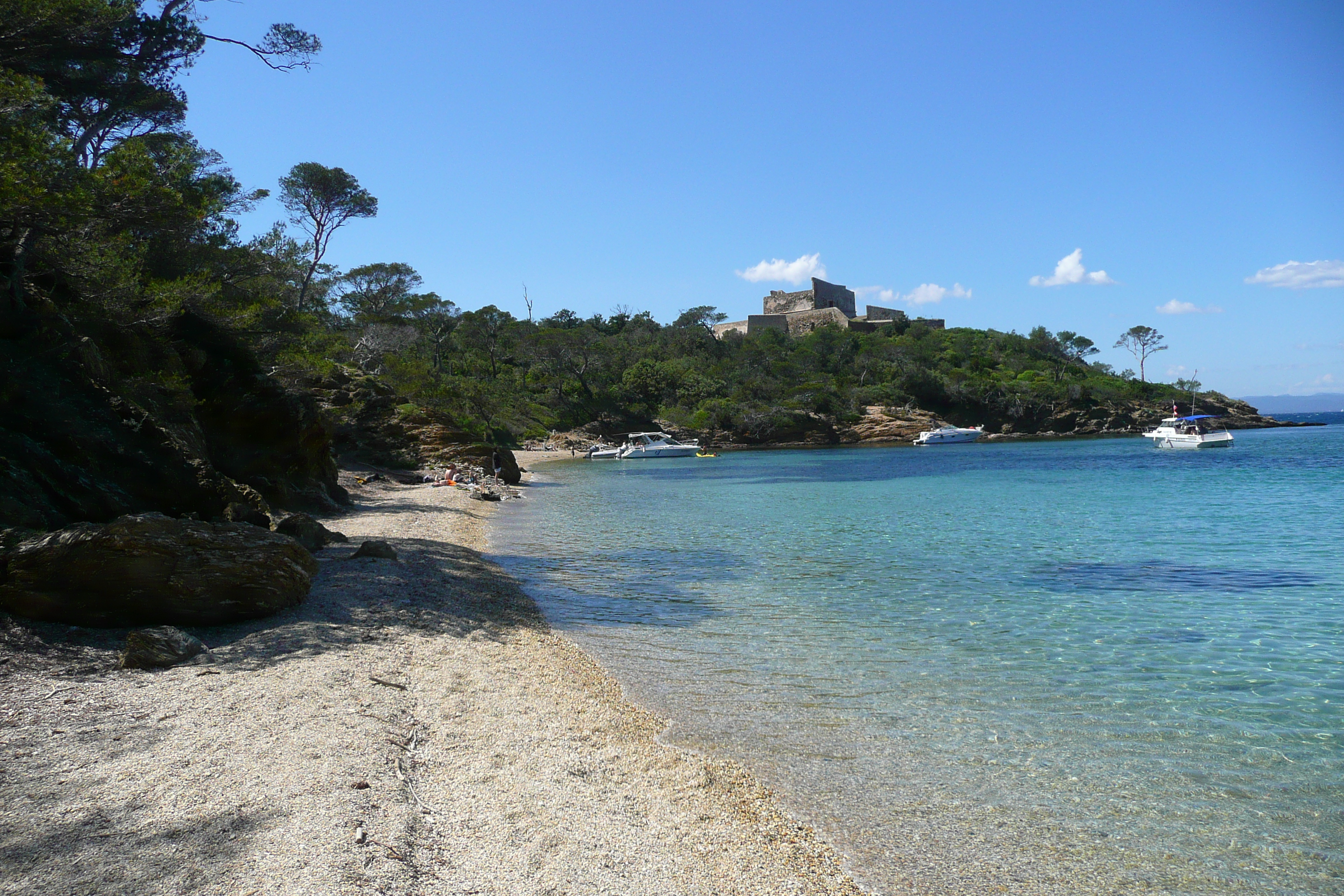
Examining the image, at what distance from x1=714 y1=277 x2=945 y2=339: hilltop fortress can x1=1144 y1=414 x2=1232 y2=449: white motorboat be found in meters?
45.9

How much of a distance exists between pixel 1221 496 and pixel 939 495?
816cm

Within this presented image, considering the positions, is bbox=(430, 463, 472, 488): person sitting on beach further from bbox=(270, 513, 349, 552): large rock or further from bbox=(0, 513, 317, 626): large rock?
bbox=(0, 513, 317, 626): large rock

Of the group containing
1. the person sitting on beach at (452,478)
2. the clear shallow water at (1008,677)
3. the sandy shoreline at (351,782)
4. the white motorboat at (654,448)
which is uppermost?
the white motorboat at (654,448)

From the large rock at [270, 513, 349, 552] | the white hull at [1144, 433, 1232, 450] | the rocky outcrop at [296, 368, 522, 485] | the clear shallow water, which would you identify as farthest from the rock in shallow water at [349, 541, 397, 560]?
the white hull at [1144, 433, 1232, 450]

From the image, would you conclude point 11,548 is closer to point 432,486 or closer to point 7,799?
point 7,799

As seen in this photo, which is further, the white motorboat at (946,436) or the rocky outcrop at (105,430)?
the white motorboat at (946,436)

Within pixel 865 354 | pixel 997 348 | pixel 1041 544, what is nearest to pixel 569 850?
pixel 1041 544

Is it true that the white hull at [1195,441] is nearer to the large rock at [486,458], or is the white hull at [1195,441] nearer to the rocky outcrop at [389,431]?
the rocky outcrop at [389,431]

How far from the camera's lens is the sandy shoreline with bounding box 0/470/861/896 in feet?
11.1

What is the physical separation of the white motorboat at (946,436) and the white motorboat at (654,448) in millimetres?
19641

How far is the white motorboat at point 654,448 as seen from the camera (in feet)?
181

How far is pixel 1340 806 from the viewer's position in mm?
4586

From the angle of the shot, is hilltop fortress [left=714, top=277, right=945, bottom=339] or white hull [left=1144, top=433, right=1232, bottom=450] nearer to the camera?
white hull [left=1144, top=433, right=1232, bottom=450]

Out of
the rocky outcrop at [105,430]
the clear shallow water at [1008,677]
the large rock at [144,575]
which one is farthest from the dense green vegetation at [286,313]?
the clear shallow water at [1008,677]
